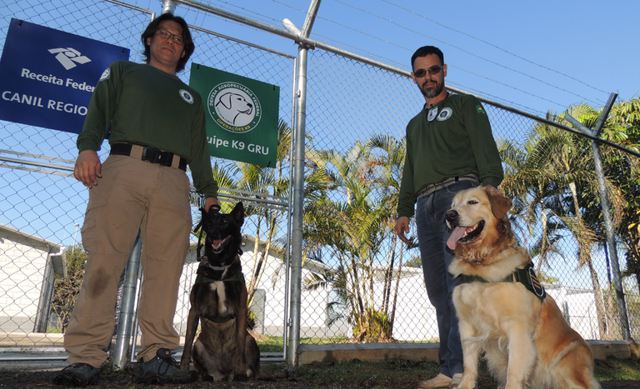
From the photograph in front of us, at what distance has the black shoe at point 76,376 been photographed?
2580 mm

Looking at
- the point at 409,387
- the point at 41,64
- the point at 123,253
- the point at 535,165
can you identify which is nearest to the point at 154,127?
the point at 123,253

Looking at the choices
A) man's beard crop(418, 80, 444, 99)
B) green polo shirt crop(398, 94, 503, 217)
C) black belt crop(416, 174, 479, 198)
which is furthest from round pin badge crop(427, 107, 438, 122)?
black belt crop(416, 174, 479, 198)

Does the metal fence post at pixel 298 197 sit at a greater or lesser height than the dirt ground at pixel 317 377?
greater

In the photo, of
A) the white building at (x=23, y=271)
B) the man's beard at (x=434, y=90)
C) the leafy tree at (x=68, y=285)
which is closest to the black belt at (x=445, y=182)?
the man's beard at (x=434, y=90)

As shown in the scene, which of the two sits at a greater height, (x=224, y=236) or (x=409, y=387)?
(x=224, y=236)

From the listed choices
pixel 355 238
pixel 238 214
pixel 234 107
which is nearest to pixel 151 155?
pixel 238 214

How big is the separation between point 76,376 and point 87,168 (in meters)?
1.25

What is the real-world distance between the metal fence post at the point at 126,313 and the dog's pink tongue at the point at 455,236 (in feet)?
8.10

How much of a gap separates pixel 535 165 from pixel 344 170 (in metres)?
6.09

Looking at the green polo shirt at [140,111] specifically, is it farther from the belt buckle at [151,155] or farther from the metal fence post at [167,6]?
the metal fence post at [167,6]

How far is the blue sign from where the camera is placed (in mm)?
3662

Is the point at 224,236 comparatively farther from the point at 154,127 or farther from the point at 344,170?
the point at 344,170

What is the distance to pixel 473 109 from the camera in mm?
3445

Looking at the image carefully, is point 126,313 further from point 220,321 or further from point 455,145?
point 455,145
